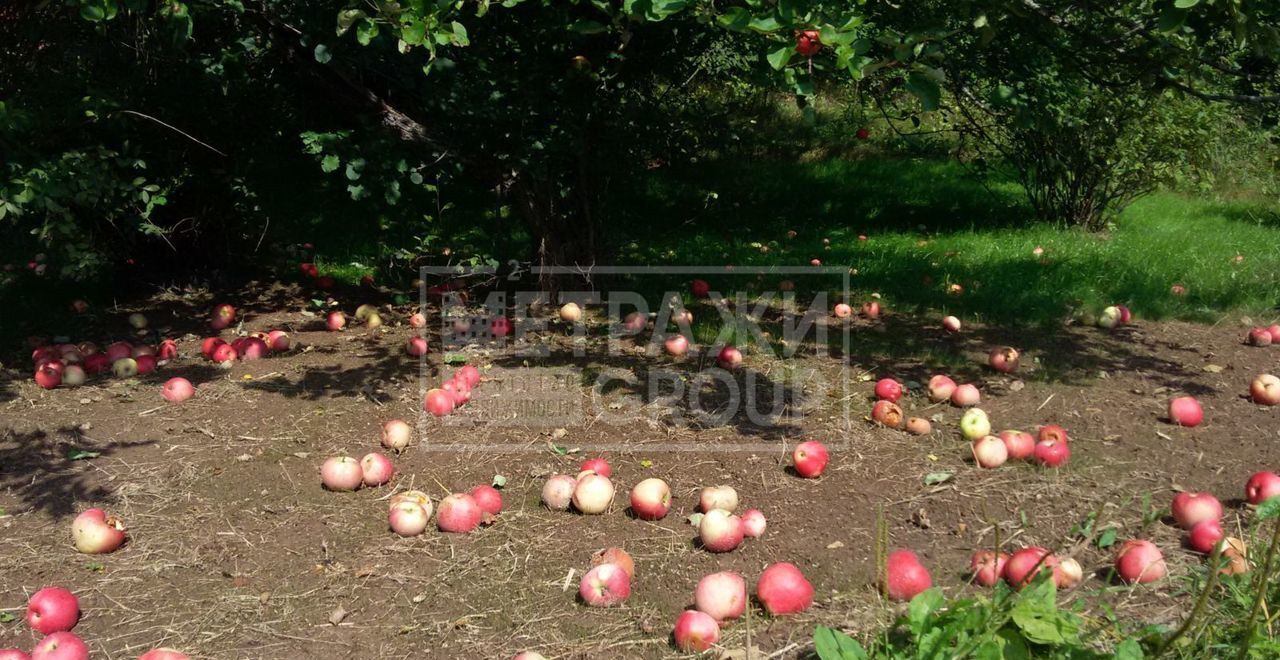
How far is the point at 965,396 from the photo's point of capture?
183 inches

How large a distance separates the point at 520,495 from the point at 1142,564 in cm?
224

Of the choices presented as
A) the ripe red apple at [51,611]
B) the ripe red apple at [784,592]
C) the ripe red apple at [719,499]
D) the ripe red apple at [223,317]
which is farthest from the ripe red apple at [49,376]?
the ripe red apple at [784,592]

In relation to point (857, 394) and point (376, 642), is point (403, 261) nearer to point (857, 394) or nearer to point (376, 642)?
point (857, 394)

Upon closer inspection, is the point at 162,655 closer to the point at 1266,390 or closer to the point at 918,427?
the point at 918,427

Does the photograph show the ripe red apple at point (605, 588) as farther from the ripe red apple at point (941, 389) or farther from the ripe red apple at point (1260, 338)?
→ the ripe red apple at point (1260, 338)

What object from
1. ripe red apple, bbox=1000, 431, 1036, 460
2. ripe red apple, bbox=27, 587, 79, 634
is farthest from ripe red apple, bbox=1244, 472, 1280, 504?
ripe red apple, bbox=27, 587, 79, 634

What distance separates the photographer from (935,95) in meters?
3.26

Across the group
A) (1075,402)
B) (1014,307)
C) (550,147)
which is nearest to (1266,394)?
(1075,402)

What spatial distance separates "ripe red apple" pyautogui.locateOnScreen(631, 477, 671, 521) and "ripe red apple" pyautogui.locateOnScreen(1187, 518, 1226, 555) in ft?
5.97

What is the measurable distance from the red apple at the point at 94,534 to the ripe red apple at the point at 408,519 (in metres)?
0.99

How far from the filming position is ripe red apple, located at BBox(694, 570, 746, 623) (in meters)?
2.89

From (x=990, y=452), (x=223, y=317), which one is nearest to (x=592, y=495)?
(x=990, y=452)

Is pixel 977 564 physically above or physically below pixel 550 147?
below

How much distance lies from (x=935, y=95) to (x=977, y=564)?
1.56m
